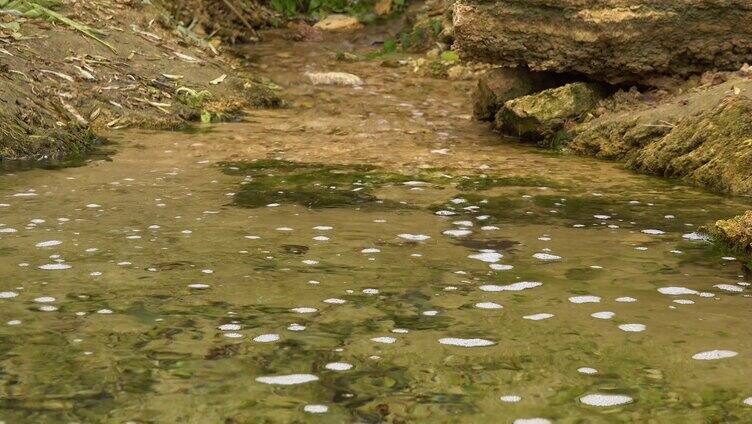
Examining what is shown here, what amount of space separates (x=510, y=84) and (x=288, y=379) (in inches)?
329

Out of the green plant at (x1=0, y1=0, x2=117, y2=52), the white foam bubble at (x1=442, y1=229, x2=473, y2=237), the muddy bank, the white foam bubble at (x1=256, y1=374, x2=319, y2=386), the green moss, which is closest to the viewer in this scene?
the white foam bubble at (x1=256, y1=374, x2=319, y2=386)

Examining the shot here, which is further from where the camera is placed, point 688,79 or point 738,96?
point 688,79

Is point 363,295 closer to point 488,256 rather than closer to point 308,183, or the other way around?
point 488,256

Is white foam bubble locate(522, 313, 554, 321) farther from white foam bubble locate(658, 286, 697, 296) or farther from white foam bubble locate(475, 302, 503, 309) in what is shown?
white foam bubble locate(658, 286, 697, 296)

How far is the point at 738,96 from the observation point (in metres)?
9.34

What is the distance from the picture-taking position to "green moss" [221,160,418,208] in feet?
26.3

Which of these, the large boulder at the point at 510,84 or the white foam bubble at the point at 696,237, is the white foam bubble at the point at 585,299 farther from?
the large boulder at the point at 510,84

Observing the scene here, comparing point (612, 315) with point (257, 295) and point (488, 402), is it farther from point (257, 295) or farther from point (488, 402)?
point (257, 295)

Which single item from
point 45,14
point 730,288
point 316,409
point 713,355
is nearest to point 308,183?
point 730,288

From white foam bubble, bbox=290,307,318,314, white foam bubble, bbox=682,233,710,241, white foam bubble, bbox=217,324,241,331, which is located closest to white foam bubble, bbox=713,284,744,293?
white foam bubble, bbox=682,233,710,241

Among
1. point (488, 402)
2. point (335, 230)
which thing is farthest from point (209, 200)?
point (488, 402)

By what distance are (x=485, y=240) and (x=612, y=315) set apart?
1724mm

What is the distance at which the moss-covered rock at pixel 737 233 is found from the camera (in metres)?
6.44

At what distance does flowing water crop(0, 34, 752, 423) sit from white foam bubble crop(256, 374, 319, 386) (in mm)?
16
